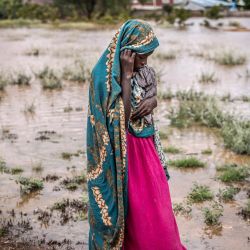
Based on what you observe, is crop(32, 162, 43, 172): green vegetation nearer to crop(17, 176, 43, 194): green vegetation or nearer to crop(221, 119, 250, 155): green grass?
crop(17, 176, 43, 194): green vegetation

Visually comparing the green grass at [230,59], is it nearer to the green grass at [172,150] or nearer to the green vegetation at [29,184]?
the green grass at [172,150]

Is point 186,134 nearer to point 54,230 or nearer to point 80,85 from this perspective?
point 54,230

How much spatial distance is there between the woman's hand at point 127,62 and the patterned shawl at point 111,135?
26 mm

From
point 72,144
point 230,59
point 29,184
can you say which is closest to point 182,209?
point 29,184

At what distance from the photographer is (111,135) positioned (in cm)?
338

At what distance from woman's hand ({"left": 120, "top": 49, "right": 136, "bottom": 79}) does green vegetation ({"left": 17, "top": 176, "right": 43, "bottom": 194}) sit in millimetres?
2875

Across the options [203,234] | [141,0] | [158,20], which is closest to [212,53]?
→ [203,234]

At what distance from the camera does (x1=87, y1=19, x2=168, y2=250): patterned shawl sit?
333 cm

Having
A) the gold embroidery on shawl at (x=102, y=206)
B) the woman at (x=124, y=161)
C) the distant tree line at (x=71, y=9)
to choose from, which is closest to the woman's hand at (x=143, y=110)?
the woman at (x=124, y=161)

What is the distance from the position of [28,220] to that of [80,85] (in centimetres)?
740

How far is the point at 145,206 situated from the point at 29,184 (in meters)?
2.80

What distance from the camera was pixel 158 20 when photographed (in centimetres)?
3503

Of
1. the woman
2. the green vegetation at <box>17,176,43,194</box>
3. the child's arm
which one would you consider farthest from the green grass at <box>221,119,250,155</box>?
the child's arm

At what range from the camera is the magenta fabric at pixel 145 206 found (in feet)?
11.3
